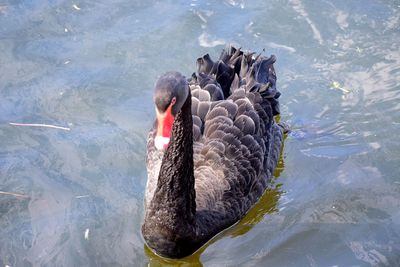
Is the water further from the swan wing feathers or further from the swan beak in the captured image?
the swan beak

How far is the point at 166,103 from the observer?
3771 mm

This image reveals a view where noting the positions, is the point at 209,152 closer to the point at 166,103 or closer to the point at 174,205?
the point at 174,205

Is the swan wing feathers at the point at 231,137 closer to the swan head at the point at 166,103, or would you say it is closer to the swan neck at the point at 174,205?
the swan neck at the point at 174,205

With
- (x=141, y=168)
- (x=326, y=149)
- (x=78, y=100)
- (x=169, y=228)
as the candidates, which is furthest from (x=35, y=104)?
(x=326, y=149)

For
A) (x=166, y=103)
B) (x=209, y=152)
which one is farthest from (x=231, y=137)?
(x=166, y=103)

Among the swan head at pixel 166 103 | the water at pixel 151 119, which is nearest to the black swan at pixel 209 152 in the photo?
the swan head at pixel 166 103

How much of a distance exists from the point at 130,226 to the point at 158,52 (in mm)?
2325

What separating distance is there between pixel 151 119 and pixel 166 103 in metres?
2.17

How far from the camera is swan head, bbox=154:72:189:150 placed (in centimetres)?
369

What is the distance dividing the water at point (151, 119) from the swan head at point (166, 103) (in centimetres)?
129

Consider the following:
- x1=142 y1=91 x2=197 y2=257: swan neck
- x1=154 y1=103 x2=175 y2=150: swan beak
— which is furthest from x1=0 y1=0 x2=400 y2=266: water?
x1=154 y1=103 x2=175 y2=150: swan beak

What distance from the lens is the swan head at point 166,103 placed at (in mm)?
3692

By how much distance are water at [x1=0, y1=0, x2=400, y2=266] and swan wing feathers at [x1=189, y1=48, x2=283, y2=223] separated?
0.26 meters

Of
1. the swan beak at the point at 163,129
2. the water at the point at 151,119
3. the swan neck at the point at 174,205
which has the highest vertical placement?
the swan beak at the point at 163,129
